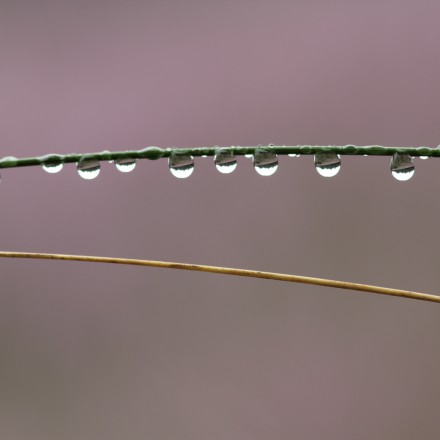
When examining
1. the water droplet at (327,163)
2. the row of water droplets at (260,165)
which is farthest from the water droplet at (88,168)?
the water droplet at (327,163)

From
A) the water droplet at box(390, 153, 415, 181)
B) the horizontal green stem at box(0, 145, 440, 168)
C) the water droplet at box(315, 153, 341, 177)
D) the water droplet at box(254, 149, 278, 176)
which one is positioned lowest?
the horizontal green stem at box(0, 145, 440, 168)

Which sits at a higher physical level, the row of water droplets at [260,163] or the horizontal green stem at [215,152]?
the row of water droplets at [260,163]

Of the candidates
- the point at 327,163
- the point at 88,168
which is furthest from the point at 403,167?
the point at 88,168

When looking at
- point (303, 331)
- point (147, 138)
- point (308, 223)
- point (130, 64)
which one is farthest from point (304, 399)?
point (130, 64)

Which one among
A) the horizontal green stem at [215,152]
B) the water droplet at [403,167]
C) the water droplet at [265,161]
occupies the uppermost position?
the water droplet at [403,167]

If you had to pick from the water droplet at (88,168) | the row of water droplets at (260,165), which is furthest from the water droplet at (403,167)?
the water droplet at (88,168)

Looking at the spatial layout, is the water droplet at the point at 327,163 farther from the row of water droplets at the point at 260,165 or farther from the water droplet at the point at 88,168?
the water droplet at the point at 88,168

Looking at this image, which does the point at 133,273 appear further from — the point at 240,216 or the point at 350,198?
the point at 350,198

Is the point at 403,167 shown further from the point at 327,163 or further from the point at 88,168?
the point at 88,168

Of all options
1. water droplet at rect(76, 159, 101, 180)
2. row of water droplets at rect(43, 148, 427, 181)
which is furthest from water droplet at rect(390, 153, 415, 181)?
water droplet at rect(76, 159, 101, 180)

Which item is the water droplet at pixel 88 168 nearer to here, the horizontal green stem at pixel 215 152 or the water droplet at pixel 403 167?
the horizontal green stem at pixel 215 152

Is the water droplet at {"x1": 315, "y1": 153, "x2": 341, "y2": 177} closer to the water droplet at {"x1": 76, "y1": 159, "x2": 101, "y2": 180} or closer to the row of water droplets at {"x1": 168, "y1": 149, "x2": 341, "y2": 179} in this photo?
the row of water droplets at {"x1": 168, "y1": 149, "x2": 341, "y2": 179}
